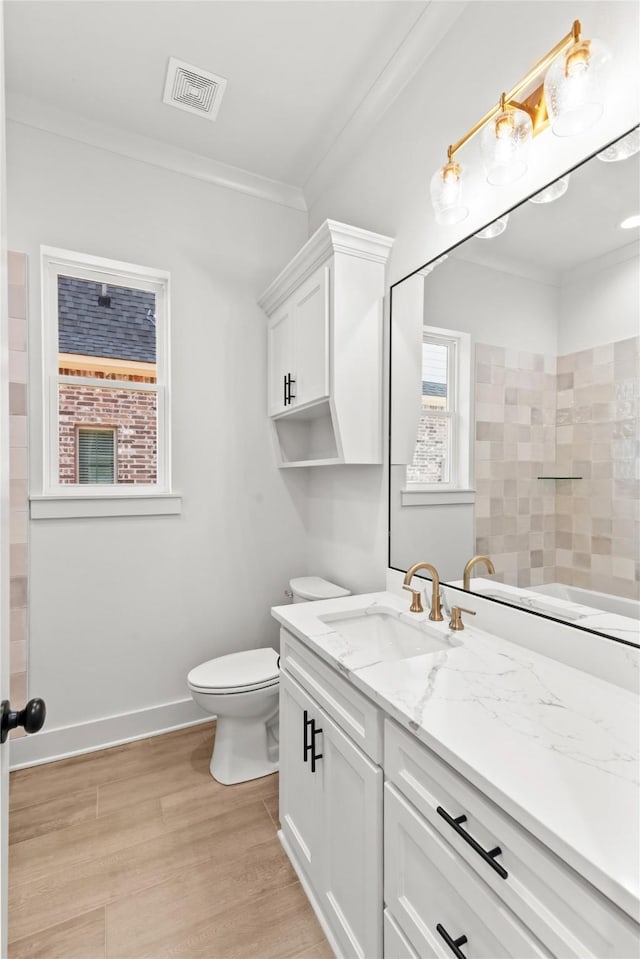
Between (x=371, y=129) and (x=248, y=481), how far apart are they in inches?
69.9

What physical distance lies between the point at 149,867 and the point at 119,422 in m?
1.85

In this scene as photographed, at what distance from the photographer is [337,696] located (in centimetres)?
125

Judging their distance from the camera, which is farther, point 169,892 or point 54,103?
point 54,103

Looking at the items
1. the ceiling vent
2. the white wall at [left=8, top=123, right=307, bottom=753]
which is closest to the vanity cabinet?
the white wall at [left=8, top=123, right=307, bottom=753]

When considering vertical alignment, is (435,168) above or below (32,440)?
above

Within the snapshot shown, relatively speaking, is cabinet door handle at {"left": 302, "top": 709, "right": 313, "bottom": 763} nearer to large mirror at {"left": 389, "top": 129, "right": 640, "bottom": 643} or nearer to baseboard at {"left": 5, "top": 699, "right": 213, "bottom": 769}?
large mirror at {"left": 389, "top": 129, "right": 640, "bottom": 643}

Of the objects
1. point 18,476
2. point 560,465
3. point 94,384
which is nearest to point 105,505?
point 18,476

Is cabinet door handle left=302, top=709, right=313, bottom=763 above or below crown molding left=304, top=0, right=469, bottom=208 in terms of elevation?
below

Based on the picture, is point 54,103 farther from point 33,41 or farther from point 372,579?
point 372,579

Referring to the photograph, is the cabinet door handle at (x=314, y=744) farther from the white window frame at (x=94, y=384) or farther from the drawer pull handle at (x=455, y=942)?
the white window frame at (x=94, y=384)

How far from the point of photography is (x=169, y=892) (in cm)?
147

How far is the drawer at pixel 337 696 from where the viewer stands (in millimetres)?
1066

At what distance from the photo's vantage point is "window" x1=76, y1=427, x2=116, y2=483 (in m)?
2.28

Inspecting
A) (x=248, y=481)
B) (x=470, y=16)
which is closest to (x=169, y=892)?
(x=248, y=481)
